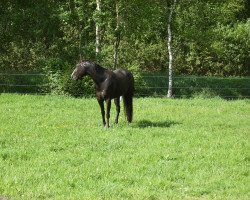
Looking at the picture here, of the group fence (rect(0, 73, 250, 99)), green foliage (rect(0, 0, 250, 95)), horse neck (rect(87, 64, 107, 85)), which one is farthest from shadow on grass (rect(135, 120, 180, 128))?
fence (rect(0, 73, 250, 99))

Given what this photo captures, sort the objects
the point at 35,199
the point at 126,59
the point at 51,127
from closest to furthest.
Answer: the point at 35,199 < the point at 51,127 < the point at 126,59

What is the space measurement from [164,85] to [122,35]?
157 inches

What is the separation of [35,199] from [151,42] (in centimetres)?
2844

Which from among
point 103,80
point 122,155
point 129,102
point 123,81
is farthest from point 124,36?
point 122,155

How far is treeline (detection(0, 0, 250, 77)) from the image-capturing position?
83.8 feet

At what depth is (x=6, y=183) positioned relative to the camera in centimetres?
877

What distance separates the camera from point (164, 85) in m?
29.5

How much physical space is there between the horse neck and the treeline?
30.8 ft

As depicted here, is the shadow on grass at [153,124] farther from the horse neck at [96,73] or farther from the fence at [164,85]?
the fence at [164,85]

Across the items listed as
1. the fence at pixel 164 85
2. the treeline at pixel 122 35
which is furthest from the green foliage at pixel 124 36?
the fence at pixel 164 85

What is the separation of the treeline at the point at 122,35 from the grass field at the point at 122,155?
334 inches

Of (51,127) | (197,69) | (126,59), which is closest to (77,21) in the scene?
(126,59)

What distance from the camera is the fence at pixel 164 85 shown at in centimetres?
2662

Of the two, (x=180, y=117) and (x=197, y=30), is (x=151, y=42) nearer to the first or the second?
(x=197, y=30)
